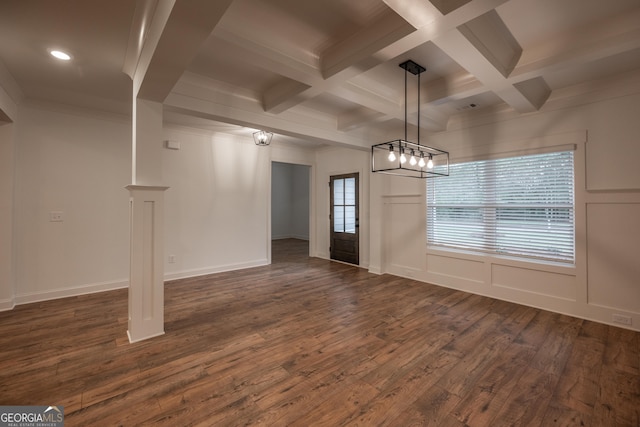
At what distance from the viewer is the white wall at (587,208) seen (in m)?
3.07

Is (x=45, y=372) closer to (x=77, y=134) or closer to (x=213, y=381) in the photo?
(x=213, y=381)

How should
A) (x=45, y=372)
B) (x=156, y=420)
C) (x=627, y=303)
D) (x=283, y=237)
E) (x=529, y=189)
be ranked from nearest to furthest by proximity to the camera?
(x=156, y=420)
(x=45, y=372)
(x=627, y=303)
(x=529, y=189)
(x=283, y=237)

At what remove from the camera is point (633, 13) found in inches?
83.2

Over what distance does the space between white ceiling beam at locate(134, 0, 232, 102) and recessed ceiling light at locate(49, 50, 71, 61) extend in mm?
648

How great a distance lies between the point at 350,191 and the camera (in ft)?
20.9

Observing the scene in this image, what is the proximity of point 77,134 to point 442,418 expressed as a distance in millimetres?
5528

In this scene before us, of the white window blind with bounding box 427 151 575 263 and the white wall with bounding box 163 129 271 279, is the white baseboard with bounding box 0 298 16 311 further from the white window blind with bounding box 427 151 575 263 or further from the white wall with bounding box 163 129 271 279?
the white window blind with bounding box 427 151 575 263

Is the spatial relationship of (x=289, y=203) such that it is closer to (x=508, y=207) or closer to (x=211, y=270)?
(x=211, y=270)

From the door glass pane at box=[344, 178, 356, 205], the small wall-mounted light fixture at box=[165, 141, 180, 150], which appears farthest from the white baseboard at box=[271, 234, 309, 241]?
the small wall-mounted light fixture at box=[165, 141, 180, 150]

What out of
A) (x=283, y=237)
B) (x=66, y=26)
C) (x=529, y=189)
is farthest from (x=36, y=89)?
(x=283, y=237)

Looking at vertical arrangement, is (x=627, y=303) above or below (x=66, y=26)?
below

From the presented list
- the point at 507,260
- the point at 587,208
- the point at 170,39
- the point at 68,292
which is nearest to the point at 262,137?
the point at 170,39

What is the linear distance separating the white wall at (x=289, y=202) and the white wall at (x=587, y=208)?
6816 millimetres

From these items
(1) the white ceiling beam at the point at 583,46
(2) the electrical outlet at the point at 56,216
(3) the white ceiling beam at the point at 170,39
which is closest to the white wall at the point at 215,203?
(2) the electrical outlet at the point at 56,216
